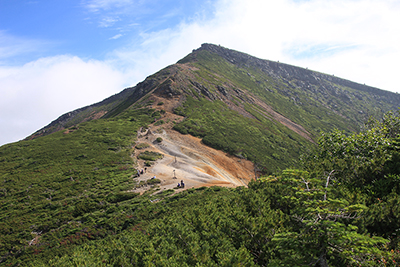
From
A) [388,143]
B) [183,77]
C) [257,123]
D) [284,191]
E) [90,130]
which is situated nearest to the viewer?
[284,191]

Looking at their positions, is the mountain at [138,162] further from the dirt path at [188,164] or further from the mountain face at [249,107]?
the mountain face at [249,107]

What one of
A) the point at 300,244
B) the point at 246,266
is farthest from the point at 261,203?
the point at 300,244

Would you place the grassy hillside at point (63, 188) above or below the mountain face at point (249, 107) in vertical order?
below

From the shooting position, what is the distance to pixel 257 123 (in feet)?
298

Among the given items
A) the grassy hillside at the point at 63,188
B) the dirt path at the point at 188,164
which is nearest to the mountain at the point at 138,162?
the grassy hillside at the point at 63,188

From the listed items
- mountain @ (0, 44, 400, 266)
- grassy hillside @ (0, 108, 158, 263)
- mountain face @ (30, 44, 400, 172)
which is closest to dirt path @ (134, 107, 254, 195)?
mountain @ (0, 44, 400, 266)

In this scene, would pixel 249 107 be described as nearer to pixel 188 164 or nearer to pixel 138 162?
pixel 188 164

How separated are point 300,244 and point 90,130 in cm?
6461

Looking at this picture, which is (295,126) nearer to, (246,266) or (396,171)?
(396,171)

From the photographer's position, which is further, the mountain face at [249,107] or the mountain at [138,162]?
the mountain face at [249,107]

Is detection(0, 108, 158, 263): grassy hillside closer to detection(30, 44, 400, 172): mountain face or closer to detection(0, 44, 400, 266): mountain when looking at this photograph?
detection(0, 44, 400, 266): mountain

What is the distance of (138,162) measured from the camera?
45094mm

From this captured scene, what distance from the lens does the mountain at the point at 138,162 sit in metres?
24.0

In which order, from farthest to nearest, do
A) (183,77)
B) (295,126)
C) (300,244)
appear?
(295,126)
(183,77)
(300,244)
